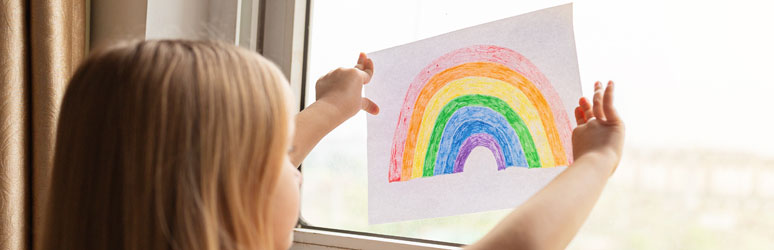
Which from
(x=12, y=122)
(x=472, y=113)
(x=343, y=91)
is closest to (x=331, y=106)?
(x=343, y=91)

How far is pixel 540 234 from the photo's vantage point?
0.63m

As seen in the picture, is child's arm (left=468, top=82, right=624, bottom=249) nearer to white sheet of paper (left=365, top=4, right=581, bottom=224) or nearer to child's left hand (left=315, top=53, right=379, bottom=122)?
white sheet of paper (left=365, top=4, right=581, bottom=224)

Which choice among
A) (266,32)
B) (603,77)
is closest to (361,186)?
(266,32)

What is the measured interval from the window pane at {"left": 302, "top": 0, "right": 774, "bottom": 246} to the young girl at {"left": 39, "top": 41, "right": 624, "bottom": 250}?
0.77ft

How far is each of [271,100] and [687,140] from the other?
0.55 meters

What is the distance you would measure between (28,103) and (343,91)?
0.49m

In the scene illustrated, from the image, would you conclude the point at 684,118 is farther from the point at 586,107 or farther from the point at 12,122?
the point at 12,122

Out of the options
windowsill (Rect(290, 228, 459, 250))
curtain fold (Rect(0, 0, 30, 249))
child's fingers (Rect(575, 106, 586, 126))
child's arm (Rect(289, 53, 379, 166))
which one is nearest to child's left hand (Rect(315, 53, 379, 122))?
child's arm (Rect(289, 53, 379, 166))

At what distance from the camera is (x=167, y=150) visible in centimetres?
59

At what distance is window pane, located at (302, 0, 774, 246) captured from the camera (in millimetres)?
798

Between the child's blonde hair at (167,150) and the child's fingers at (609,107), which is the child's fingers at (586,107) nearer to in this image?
the child's fingers at (609,107)

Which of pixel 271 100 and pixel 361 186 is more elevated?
pixel 271 100

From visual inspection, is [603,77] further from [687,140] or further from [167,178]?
[167,178]

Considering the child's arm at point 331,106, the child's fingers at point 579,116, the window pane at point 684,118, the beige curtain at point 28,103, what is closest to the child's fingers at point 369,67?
the child's arm at point 331,106
